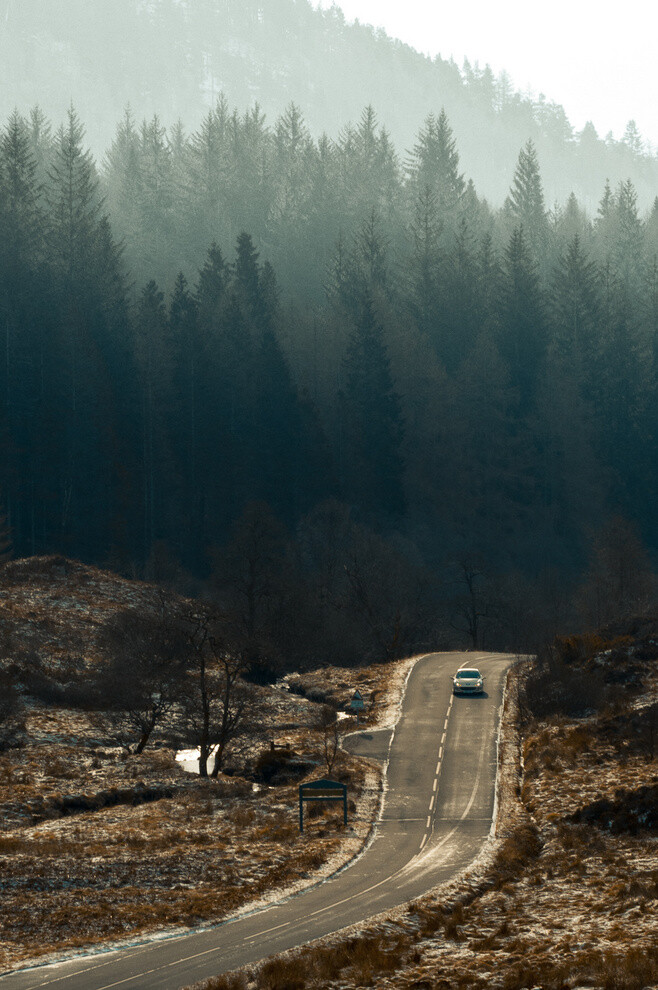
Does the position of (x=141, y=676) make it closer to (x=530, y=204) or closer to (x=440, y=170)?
(x=440, y=170)

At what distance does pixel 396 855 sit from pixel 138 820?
8416mm

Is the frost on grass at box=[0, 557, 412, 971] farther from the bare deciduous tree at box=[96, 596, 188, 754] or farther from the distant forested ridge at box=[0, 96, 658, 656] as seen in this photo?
the distant forested ridge at box=[0, 96, 658, 656]

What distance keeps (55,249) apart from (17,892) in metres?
70.3

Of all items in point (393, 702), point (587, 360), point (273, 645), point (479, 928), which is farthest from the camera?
point (587, 360)

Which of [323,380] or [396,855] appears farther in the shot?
[323,380]

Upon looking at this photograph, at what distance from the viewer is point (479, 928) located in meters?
23.2

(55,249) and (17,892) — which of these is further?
(55,249)

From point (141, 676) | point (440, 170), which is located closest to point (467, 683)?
point (141, 676)

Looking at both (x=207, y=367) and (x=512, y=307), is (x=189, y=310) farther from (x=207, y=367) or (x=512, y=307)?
(x=512, y=307)

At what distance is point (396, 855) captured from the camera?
29703mm

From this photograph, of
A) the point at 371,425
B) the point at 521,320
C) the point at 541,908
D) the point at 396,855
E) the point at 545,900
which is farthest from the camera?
the point at 521,320

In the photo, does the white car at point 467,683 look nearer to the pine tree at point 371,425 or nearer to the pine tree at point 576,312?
the pine tree at point 371,425

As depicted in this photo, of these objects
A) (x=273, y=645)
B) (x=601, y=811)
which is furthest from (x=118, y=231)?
(x=601, y=811)

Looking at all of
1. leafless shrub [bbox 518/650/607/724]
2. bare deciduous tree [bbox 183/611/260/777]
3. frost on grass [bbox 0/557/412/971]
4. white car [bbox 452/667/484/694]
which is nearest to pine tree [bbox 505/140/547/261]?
frost on grass [bbox 0/557/412/971]
